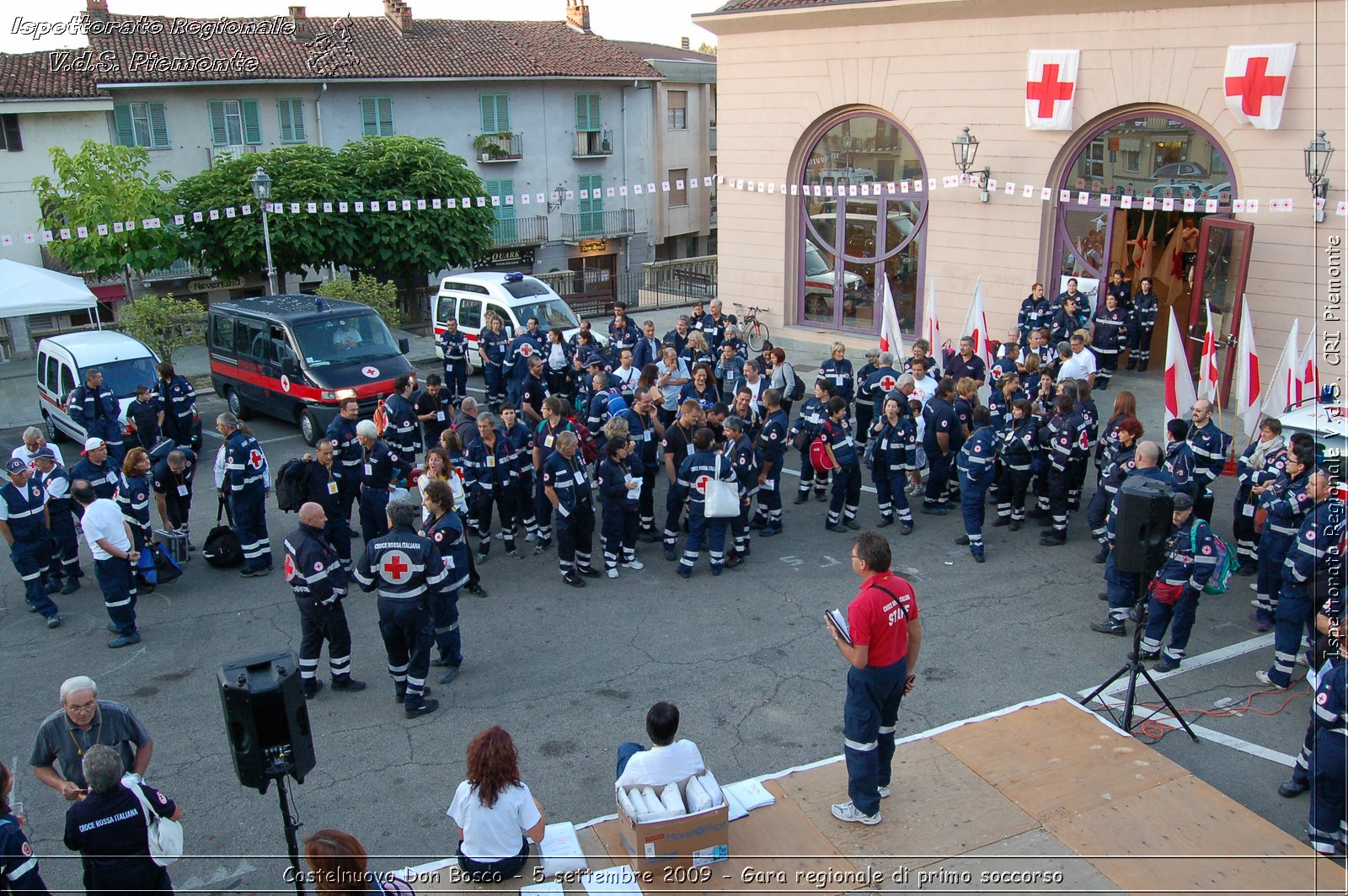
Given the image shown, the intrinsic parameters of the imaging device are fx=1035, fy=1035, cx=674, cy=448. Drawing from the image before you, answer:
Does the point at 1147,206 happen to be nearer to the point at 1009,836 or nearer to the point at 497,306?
the point at 497,306

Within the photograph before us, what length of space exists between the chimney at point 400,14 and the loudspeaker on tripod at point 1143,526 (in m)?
32.7

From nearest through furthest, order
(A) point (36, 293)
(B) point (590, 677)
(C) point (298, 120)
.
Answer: (B) point (590, 677) → (A) point (36, 293) → (C) point (298, 120)

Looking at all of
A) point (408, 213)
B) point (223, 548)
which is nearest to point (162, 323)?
point (408, 213)

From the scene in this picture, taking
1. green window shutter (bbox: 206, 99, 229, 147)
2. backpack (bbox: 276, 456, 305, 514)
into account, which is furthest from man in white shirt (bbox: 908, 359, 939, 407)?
green window shutter (bbox: 206, 99, 229, 147)

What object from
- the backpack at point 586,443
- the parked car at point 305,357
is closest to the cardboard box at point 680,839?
the backpack at point 586,443

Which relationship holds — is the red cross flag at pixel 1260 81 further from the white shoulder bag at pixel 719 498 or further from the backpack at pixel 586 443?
the backpack at pixel 586 443

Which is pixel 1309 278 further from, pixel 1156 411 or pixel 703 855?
pixel 703 855

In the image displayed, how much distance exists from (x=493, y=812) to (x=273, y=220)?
2198 centimetres

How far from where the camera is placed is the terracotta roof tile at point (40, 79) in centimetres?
2559

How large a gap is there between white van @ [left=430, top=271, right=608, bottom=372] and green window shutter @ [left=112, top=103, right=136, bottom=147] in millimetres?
14064

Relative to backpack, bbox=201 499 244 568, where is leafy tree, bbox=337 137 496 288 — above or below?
above

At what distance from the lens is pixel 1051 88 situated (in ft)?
54.4

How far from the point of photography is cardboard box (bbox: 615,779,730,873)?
5.59m

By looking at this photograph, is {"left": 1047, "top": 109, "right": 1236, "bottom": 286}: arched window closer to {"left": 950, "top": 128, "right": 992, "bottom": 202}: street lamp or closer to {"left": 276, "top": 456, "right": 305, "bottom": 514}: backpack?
{"left": 950, "top": 128, "right": 992, "bottom": 202}: street lamp
